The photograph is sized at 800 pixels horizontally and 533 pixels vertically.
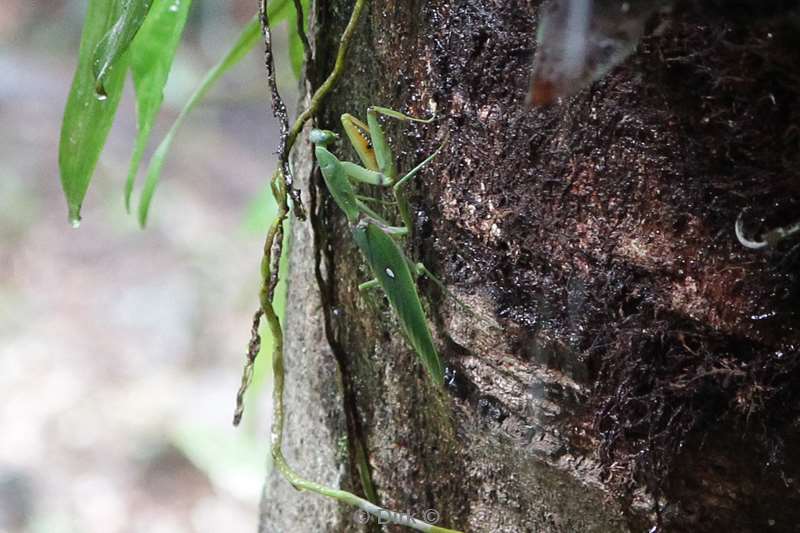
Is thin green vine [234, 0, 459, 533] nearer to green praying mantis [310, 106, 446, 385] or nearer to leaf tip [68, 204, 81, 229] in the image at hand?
green praying mantis [310, 106, 446, 385]

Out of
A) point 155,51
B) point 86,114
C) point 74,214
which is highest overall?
point 155,51

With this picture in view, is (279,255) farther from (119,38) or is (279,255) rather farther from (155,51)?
(155,51)

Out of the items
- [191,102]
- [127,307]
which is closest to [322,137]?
[191,102]

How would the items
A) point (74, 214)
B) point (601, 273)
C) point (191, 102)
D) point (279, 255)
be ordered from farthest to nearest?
point (191, 102)
point (74, 214)
point (279, 255)
point (601, 273)

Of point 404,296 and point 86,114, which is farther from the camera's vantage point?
point 86,114

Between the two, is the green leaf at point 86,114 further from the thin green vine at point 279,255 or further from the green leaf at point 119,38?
the thin green vine at point 279,255


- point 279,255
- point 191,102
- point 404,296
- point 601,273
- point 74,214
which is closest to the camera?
point 601,273
